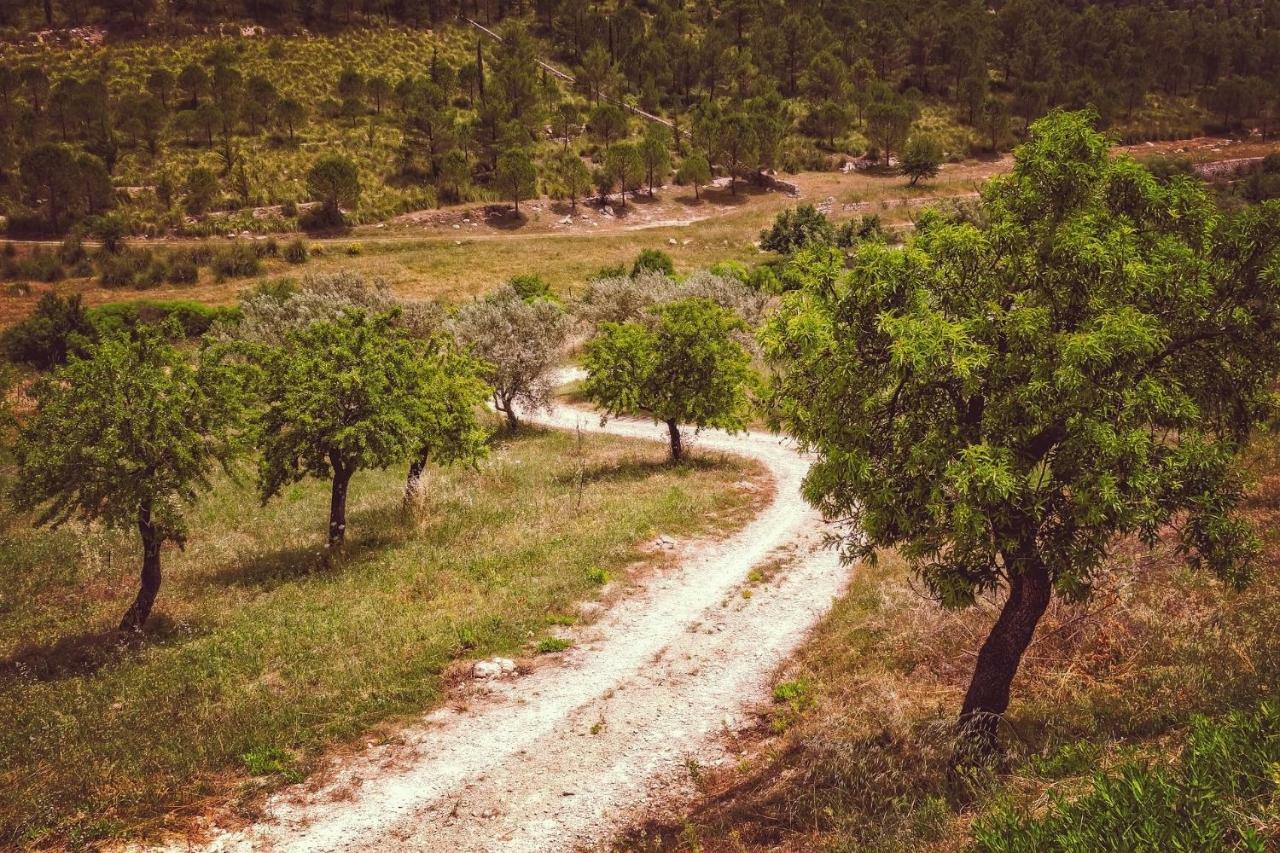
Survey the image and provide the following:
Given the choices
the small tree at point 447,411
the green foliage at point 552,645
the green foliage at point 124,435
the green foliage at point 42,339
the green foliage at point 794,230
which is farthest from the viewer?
the green foliage at point 794,230

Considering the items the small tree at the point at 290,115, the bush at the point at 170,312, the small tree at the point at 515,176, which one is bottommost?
the bush at the point at 170,312

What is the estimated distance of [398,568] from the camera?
1897cm

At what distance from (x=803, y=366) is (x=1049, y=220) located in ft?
11.0

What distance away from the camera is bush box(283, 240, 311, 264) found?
204 ft

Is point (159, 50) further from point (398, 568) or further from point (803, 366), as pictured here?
point (803, 366)

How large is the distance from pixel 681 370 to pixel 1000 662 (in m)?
18.7

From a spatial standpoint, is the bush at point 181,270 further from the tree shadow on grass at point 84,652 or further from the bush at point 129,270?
the tree shadow on grass at point 84,652

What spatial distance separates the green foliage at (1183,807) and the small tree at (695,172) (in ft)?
283

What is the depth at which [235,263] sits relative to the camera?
60031 mm

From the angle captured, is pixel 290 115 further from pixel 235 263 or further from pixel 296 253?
pixel 235 263

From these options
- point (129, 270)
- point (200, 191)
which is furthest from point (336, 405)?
point (200, 191)

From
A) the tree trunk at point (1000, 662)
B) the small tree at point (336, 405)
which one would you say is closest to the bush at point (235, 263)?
the small tree at point (336, 405)

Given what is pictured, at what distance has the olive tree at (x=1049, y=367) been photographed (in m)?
7.65

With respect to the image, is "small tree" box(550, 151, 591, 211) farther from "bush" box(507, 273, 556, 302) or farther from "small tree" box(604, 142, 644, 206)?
"bush" box(507, 273, 556, 302)
